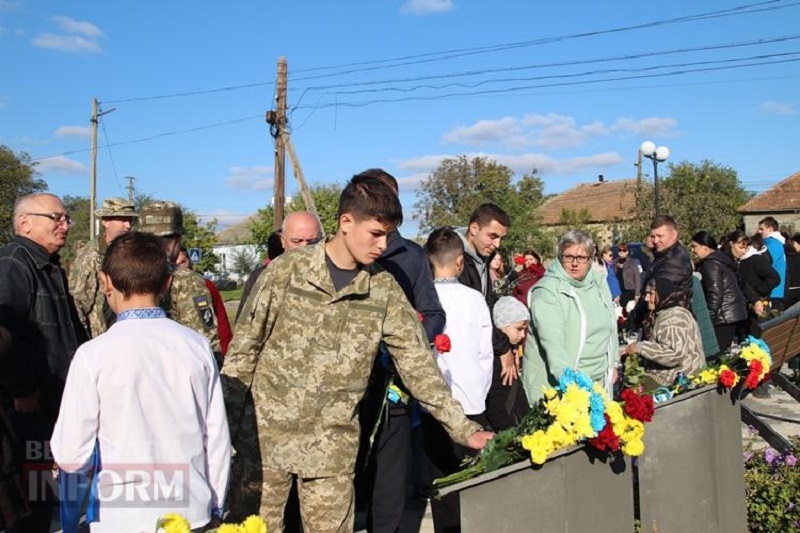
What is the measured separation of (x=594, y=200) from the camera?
55219 mm

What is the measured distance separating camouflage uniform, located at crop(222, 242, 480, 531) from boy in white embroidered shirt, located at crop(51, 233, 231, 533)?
33 centimetres

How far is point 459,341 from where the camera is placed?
4.56m

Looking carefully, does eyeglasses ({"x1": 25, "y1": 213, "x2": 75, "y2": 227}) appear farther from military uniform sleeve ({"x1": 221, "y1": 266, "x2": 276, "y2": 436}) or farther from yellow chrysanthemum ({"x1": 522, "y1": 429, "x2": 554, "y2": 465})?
yellow chrysanthemum ({"x1": 522, "y1": 429, "x2": 554, "y2": 465})

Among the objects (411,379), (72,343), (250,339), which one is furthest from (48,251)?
(411,379)

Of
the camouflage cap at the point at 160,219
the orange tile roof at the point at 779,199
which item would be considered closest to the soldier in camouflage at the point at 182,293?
the camouflage cap at the point at 160,219

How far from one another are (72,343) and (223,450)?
1.74 metres

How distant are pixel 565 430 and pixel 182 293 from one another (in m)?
2.41

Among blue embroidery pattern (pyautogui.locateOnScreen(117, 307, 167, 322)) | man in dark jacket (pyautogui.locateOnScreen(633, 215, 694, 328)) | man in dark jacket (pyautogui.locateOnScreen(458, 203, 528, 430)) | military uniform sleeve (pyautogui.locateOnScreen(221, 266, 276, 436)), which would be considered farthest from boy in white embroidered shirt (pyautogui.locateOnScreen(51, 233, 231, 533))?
man in dark jacket (pyautogui.locateOnScreen(633, 215, 694, 328))

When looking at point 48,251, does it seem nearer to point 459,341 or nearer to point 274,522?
point 274,522

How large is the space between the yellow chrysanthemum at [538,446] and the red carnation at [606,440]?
0.23 m

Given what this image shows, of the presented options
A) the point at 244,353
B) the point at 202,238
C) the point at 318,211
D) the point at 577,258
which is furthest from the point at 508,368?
the point at 202,238

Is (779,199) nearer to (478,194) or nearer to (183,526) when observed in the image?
(478,194)

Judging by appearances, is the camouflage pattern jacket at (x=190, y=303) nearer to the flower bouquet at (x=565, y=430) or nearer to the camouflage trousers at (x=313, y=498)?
the camouflage trousers at (x=313, y=498)

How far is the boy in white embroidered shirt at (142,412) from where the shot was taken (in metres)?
2.50
